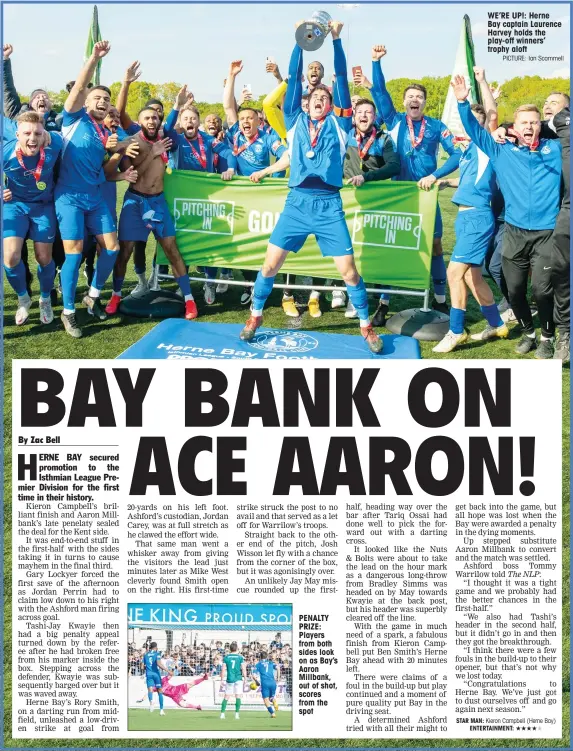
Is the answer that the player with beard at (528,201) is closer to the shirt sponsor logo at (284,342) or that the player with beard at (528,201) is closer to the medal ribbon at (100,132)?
the shirt sponsor logo at (284,342)

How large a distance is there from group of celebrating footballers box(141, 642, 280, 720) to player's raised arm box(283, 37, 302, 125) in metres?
4.60

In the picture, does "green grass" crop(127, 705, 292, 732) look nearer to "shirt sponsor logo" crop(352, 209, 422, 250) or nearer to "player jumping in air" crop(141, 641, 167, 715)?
"player jumping in air" crop(141, 641, 167, 715)

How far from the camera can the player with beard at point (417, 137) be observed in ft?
28.3

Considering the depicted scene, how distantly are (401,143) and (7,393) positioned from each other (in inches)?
176

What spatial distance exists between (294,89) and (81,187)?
2198 mm

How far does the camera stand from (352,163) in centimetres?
907

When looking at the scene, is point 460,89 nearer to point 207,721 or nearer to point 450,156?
point 450,156

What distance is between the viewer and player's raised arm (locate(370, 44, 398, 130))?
8.66m

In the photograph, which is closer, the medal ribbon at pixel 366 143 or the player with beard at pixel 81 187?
the player with beard at pixel 81 187

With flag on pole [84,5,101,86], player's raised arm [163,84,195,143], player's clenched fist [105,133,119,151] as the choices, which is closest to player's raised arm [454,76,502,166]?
player's raised arm [163,84,195,143]

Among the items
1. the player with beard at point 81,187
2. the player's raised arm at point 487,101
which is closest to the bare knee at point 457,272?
the player's raised arm at point 487,101

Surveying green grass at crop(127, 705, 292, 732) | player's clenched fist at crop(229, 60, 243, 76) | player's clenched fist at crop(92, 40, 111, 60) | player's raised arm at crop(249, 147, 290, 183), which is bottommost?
green grass at crop(127, 705, 292, 732)

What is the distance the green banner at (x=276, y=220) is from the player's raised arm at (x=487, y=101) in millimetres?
800

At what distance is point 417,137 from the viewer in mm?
8828
